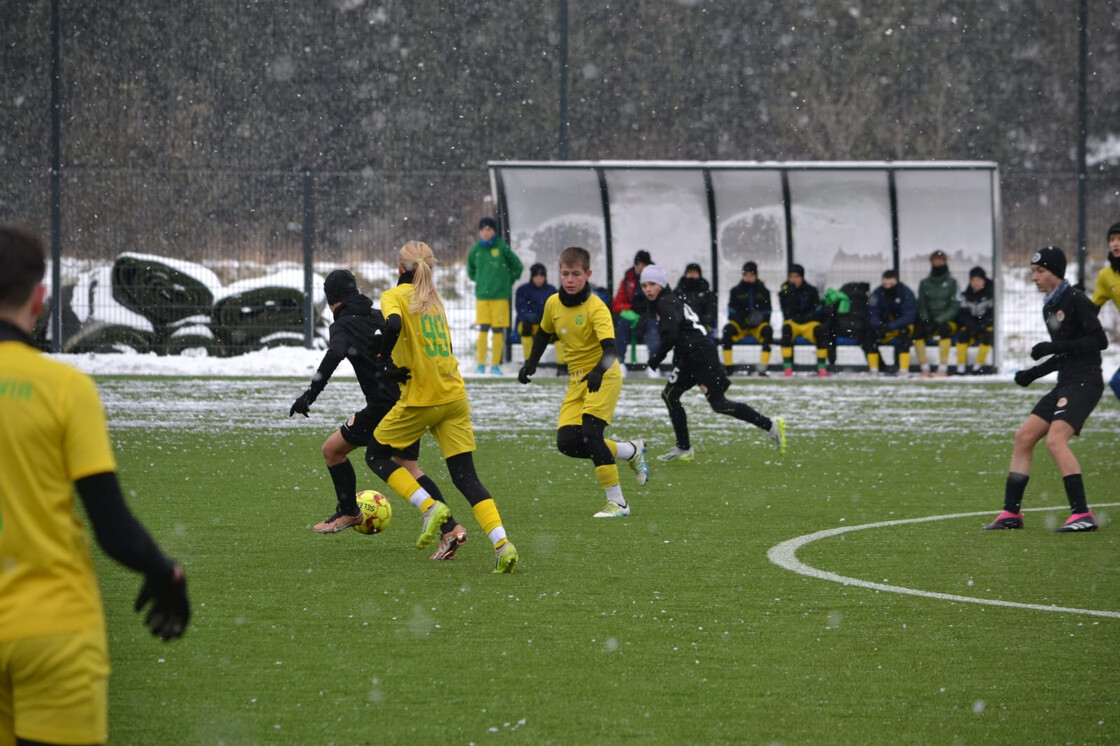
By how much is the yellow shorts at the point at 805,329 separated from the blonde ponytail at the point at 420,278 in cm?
1477

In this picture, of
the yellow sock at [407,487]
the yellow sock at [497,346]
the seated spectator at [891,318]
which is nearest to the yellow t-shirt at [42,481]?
the yellow sock at [407,487]

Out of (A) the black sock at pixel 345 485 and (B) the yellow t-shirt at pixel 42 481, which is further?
(A) the black sock at pixel 345 485

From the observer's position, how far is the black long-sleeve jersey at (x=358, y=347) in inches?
323

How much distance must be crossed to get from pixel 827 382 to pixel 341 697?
17531 millimetres

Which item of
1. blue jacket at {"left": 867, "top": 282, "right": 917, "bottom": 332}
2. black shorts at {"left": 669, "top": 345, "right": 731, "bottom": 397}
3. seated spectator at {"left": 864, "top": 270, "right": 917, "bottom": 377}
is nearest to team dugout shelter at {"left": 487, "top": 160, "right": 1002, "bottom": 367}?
seated spectator at {"left": 864, "top": 270, "right": 917, "bottom": 377}

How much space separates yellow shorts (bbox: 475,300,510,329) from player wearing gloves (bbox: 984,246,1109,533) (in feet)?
45.1

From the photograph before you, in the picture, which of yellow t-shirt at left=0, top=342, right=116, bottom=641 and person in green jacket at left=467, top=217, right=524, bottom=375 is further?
person in green jacket at left=467, top=217, right=524, bottom=375

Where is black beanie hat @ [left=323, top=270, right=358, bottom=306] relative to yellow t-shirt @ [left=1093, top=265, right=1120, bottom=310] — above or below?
above

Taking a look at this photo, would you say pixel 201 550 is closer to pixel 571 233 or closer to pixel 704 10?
pixel 571 233

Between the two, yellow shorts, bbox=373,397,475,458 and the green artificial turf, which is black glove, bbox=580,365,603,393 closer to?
the green artificial turf

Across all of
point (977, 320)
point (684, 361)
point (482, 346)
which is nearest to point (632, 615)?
point (684, 361)

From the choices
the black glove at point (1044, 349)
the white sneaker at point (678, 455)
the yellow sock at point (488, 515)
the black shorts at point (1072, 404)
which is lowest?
the white sneaker at point (678, 455)

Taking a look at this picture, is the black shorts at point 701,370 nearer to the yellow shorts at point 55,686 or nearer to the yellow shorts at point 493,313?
the yellow shorts at point 493,313

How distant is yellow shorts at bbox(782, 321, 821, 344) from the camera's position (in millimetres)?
22281
